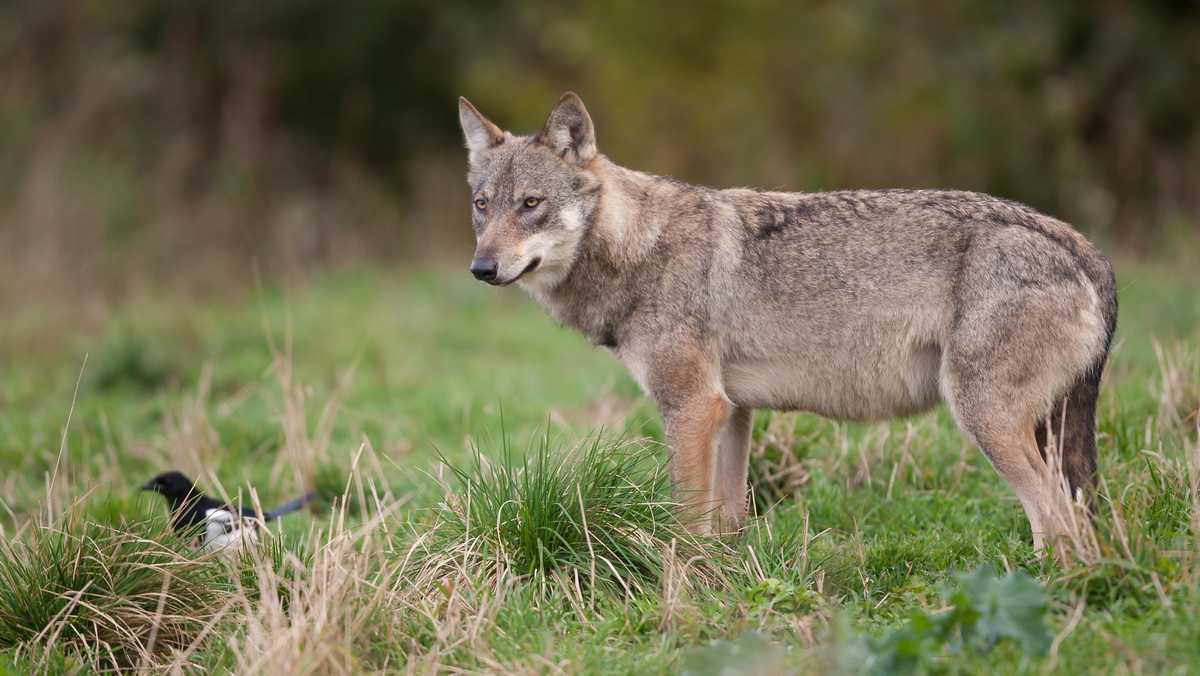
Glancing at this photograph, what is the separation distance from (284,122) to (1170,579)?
60.3 feet

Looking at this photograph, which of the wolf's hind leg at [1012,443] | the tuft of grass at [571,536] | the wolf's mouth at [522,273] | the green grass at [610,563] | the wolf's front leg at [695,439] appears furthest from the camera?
the wolf's mouth at [522,273]

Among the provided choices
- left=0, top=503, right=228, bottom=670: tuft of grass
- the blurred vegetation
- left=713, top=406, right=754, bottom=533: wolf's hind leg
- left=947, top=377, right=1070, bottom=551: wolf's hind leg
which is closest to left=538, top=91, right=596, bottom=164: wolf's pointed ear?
left=713, top=406, right=754, bottom=533: wolf's hind leg

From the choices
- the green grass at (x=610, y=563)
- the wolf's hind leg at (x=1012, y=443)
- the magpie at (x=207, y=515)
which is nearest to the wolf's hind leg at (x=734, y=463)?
the green grass at (x=610, y=563)

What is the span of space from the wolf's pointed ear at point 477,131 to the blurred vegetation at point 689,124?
706cm

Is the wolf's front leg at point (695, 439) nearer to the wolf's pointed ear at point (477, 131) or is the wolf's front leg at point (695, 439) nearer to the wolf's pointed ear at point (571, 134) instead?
the wolf's pointed ear at point (571, 134)

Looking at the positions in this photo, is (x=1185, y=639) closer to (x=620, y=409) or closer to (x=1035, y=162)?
(x=620, y=409)

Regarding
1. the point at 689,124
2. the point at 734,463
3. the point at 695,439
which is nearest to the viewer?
the point at 695,439

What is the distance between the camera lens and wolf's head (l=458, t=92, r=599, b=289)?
4910 millimetres

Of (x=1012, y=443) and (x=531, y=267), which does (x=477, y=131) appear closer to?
(x=531, y=267)

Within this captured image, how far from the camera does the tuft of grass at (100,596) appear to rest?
12.8ft

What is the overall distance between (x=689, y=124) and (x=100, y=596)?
1212 centimetres

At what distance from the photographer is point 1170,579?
353cm

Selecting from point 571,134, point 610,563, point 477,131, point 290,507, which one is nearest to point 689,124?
point 477,131

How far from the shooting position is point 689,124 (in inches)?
585
